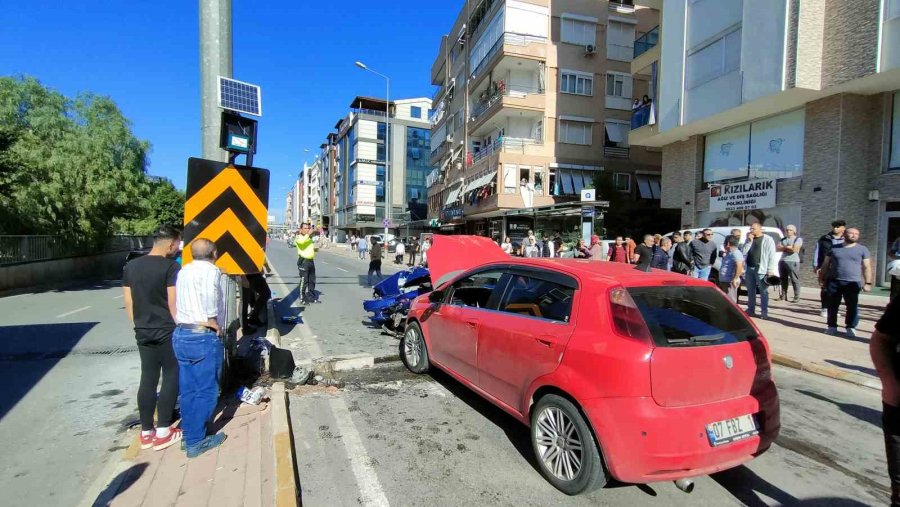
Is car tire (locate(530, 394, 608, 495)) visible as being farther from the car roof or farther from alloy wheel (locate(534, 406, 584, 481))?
the car roof

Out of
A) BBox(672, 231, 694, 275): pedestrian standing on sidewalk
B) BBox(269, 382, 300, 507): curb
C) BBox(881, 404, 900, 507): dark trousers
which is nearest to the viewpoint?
BBox(881, 404, 900, 507): dark trousers

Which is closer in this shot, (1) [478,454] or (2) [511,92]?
(1) [478,454]

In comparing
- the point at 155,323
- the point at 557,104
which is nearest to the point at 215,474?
the point at 155,323

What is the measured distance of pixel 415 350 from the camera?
5.46 metres

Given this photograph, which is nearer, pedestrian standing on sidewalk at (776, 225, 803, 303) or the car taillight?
the car taillight

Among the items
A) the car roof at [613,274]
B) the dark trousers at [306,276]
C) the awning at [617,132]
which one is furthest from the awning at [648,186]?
the car roof at [613,274]

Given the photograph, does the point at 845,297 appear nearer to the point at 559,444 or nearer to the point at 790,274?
the point at 790,274

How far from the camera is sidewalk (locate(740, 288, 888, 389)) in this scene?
18.8 ft

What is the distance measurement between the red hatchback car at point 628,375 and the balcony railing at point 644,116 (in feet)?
59.4

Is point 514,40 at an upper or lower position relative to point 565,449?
upper

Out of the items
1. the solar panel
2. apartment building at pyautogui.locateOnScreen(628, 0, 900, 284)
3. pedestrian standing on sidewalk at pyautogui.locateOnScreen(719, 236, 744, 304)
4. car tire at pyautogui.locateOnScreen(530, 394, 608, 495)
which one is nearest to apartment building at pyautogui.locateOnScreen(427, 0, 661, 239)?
apartment building at pyautogui.locateOnScreen(628, 0, 900, 284)

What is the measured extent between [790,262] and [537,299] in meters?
11.0

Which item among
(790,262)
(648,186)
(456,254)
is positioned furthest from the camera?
(648,186)

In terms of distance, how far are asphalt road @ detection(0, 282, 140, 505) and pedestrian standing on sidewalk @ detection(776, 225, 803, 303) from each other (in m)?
12.6
